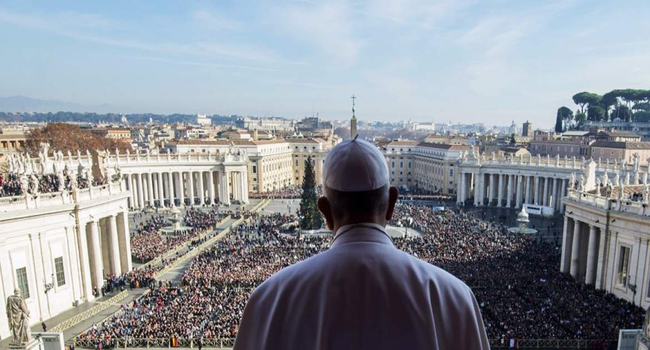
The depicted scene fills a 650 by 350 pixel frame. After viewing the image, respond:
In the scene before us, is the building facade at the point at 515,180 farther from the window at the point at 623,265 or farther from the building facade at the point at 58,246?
the building facade at the point at 58,246

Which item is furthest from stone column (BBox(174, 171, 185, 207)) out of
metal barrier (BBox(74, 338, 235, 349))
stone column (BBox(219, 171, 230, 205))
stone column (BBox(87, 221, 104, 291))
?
metal barrier (BBox(74, 338, 235, 349))

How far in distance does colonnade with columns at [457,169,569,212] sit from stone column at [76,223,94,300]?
169 ft

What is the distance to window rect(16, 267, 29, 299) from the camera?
75.4ft

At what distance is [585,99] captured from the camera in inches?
4503

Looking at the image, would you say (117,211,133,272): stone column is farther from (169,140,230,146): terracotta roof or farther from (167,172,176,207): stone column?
(169,140,230,146): terracotta roof

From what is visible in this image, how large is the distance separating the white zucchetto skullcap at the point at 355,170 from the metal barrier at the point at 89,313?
2553 cm

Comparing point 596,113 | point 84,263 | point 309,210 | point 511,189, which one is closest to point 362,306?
point 84,263

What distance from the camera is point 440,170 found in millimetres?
77562

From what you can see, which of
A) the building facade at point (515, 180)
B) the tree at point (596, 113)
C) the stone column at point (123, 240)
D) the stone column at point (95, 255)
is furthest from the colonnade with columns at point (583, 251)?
the tree at point (596, 113)

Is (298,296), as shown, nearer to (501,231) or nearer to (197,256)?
(197,256)

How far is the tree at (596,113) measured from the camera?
105894 millimetres

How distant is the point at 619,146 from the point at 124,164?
72.5m

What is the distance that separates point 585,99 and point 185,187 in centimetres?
10638

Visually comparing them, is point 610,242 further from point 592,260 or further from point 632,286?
point 632,286
